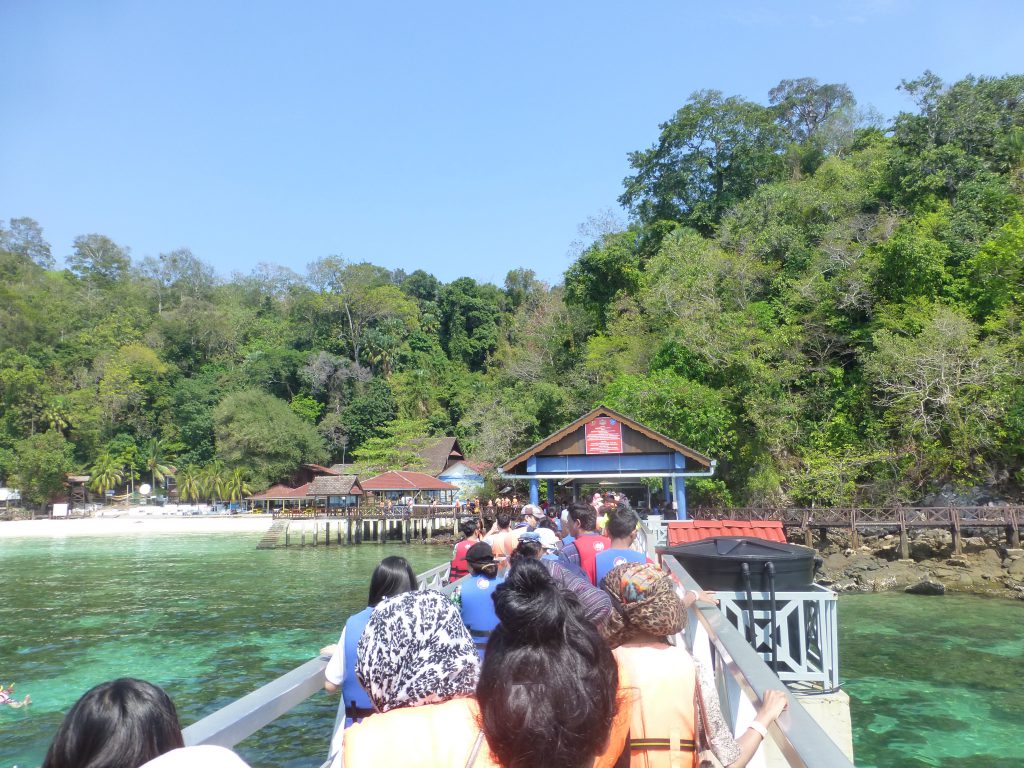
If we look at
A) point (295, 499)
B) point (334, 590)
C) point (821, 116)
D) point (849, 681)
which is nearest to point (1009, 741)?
point (849, 681)

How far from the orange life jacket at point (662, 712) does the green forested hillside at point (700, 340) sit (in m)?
27.1

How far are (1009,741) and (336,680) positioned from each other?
976 centimetres

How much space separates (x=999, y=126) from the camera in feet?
103

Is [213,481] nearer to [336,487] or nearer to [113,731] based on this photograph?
[336,487]

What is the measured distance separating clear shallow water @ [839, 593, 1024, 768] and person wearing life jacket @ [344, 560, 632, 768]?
8.68 m

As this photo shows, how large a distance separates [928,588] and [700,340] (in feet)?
47.6

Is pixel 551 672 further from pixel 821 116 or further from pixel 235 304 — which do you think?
pixel 235 304

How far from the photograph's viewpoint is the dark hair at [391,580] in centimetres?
359

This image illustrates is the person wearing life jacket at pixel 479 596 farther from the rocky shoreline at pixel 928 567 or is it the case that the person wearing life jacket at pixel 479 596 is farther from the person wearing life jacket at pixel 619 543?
the rocky shoreline at pixel 928 567

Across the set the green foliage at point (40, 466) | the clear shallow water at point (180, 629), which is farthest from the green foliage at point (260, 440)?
the clear shallow water at point (180, 629)

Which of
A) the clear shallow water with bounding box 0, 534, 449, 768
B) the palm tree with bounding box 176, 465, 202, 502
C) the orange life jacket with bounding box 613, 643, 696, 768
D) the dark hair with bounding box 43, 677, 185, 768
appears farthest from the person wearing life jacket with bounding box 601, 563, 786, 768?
the palm tree with bounding box 176, 465, 202, 502

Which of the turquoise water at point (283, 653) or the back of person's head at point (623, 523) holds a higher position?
the back of person's head at point (623, 523)

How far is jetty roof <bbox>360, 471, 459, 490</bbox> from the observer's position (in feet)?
157

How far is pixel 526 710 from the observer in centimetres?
205
